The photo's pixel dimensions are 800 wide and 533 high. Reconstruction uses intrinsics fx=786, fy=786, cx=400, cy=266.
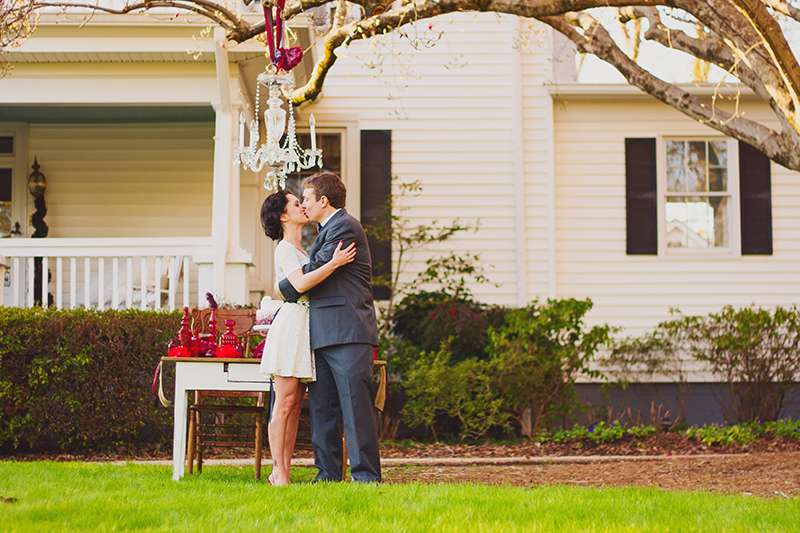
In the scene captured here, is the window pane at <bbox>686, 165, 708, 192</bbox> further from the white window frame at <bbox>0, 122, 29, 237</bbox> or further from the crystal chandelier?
the white window frame at <bbox>0, 122, 29, 237</bbox>

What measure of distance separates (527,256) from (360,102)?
2.84m

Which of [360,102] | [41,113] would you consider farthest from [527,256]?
[41,113]

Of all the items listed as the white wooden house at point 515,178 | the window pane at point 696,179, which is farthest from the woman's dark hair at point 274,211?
the window pane at point 696,179

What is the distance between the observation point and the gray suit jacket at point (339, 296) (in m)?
4.21

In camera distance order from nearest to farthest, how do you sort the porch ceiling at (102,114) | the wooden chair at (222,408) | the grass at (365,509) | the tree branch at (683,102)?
the grass at (365,509) < the wooden chair at (222,408) < the tree branch at (683,102) < the porch ceiling at (102,114)

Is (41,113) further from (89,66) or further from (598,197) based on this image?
(598,197)

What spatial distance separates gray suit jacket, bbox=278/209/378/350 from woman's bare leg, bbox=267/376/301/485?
10.6 inches

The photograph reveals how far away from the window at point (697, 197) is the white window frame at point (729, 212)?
12mm

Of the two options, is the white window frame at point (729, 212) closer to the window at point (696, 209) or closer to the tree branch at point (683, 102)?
the window at point (696, 209)

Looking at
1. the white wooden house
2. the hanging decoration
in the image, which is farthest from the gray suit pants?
the white wooden house

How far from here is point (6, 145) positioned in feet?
32.3

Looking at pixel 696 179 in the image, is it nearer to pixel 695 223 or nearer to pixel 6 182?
pixel 695 223

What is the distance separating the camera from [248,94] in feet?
29.1

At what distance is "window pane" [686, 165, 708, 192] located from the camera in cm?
998
